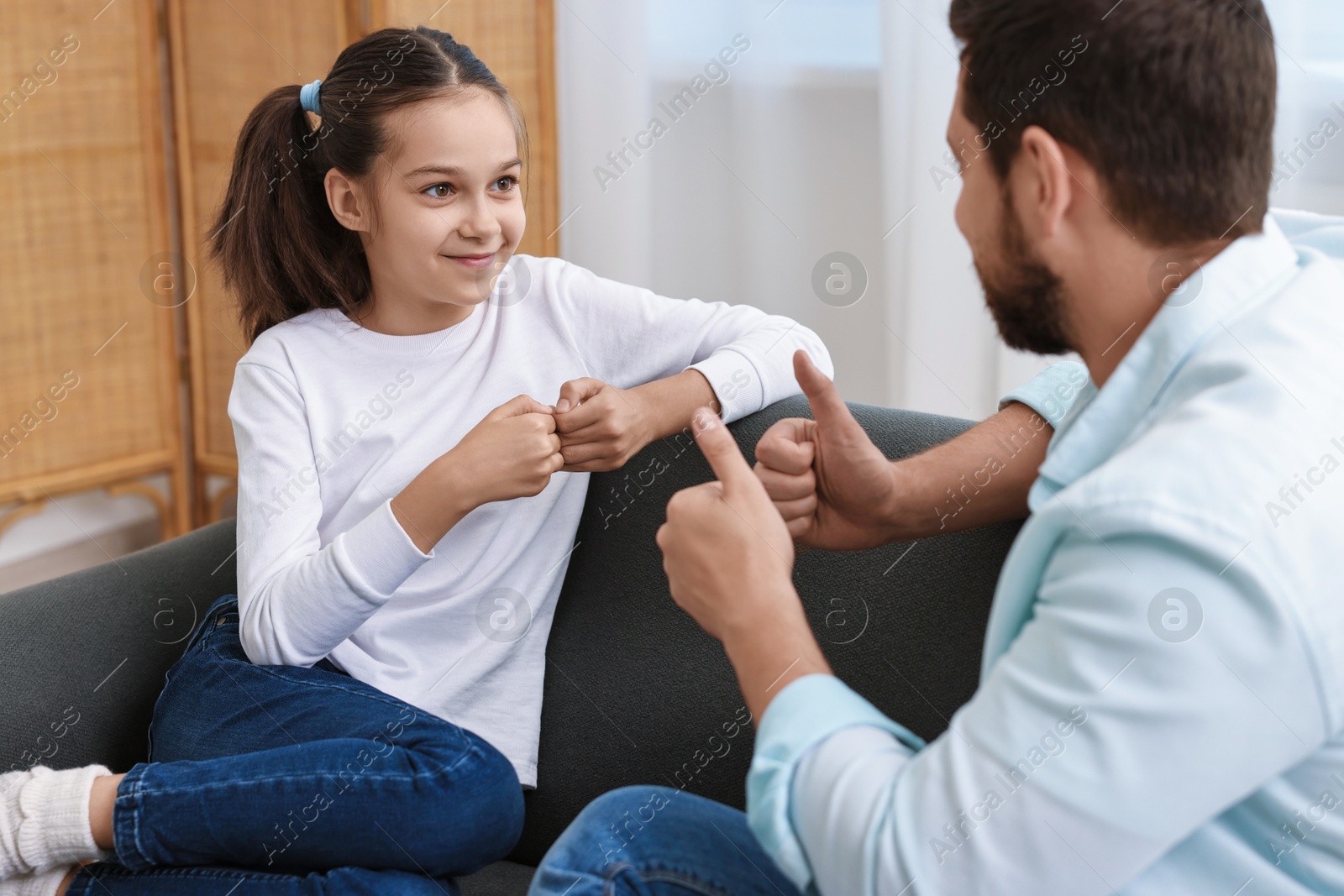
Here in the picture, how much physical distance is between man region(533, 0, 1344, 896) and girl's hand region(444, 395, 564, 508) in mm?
327

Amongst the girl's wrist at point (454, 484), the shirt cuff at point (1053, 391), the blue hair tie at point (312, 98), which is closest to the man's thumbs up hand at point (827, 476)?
the shirt cuff at point (1053, 391)

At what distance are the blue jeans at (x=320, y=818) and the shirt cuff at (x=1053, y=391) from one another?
24.4 inches

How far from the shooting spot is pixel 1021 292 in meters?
0.76

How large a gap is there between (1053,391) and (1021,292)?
364 mm

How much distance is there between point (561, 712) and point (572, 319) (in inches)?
17.8

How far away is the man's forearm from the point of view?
3.45 ft

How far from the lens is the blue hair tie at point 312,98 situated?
51.5 inches

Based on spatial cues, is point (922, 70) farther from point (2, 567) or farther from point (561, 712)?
point (2, 567)

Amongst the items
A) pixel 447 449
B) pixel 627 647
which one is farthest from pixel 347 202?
pixel 627 647

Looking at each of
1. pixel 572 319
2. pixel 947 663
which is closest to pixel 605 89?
pixel 572 319

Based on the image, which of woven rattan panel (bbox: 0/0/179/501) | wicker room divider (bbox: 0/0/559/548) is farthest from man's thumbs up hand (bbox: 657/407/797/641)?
woven rattan panel (bbox: 0/0/179/501)

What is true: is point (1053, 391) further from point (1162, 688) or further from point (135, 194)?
point (135, 194)

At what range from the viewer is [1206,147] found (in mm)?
694

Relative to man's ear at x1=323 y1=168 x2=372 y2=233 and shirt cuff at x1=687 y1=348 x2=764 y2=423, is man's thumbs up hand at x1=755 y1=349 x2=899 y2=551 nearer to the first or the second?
shirt cuff at x1=687 y1=348 x2=764 y2=423
